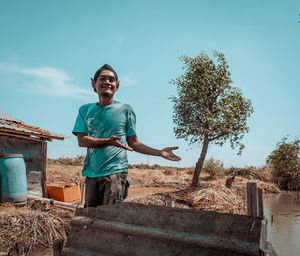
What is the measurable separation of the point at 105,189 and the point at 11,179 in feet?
18.1

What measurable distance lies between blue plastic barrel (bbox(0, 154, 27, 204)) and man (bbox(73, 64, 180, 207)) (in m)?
5.16

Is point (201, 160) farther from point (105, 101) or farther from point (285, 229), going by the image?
point (105, 101)

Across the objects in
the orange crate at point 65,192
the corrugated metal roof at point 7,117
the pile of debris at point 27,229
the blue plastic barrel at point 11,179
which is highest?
the corrugated metal roof at point 7,117

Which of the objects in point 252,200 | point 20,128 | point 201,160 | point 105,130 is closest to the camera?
point 252,200

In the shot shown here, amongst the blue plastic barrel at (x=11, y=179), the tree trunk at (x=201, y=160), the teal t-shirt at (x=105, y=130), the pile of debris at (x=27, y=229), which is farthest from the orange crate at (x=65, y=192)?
the tree trunk at (x=201, y=160)

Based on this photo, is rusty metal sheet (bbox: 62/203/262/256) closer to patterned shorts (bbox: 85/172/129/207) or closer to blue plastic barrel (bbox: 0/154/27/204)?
patterned shorts (bbox: 85/172/129/207)

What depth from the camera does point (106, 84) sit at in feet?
9.02

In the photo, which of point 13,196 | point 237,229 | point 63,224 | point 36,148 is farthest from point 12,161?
point 237,229

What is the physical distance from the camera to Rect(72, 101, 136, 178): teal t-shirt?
2.50 m

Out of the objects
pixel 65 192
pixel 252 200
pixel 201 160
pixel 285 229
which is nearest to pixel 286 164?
pixel 201 160

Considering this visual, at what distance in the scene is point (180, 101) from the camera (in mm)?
14883

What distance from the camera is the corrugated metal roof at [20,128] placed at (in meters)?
7.53

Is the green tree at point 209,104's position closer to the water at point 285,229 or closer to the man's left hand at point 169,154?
the water at point 285,229

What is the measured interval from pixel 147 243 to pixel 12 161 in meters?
6.27
